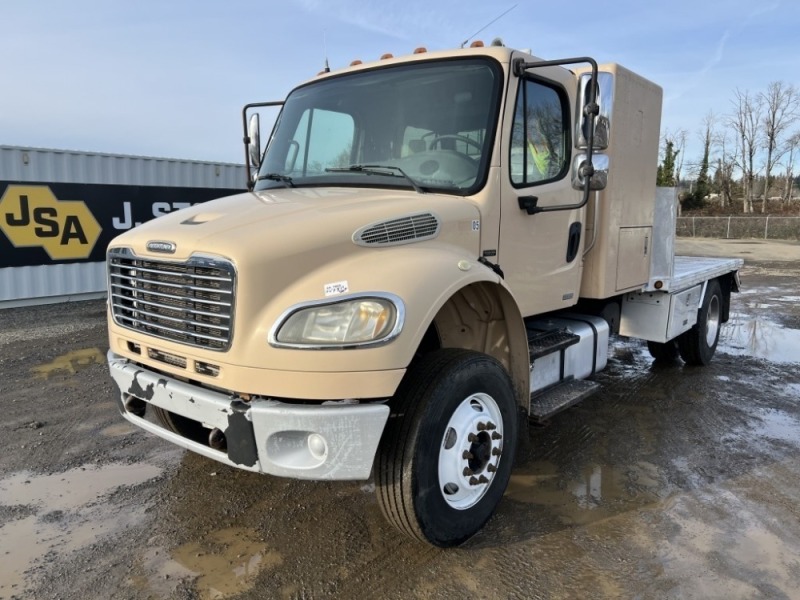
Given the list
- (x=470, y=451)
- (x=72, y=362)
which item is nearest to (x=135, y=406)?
(x=470, y=451)

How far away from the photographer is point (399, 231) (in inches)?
122

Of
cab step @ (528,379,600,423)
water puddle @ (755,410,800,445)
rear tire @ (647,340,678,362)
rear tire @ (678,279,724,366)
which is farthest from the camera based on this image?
rear tire @ (647,340,678,362)

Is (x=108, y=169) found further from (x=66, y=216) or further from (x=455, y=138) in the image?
(x=455, y=138)

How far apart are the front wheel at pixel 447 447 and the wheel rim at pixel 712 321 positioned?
182 inches

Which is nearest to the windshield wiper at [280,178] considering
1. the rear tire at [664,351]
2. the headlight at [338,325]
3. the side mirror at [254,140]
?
the side mirror at [254,140]

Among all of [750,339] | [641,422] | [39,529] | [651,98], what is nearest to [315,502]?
[39,529]

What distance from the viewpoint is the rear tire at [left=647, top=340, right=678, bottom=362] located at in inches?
275

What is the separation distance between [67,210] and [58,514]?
8.99 metres

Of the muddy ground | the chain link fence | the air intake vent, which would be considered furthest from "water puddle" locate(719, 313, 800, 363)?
the chain link fence

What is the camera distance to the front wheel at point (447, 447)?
2.86 m

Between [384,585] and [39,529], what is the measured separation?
6.44 feet

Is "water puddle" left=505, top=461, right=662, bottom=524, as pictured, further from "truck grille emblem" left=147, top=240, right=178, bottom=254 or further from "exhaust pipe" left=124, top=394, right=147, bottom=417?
"truck grille emblem" left=147, top=240, right=178, bottom=254

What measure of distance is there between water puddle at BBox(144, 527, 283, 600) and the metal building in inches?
367

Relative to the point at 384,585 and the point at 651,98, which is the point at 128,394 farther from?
the point at 651,98
